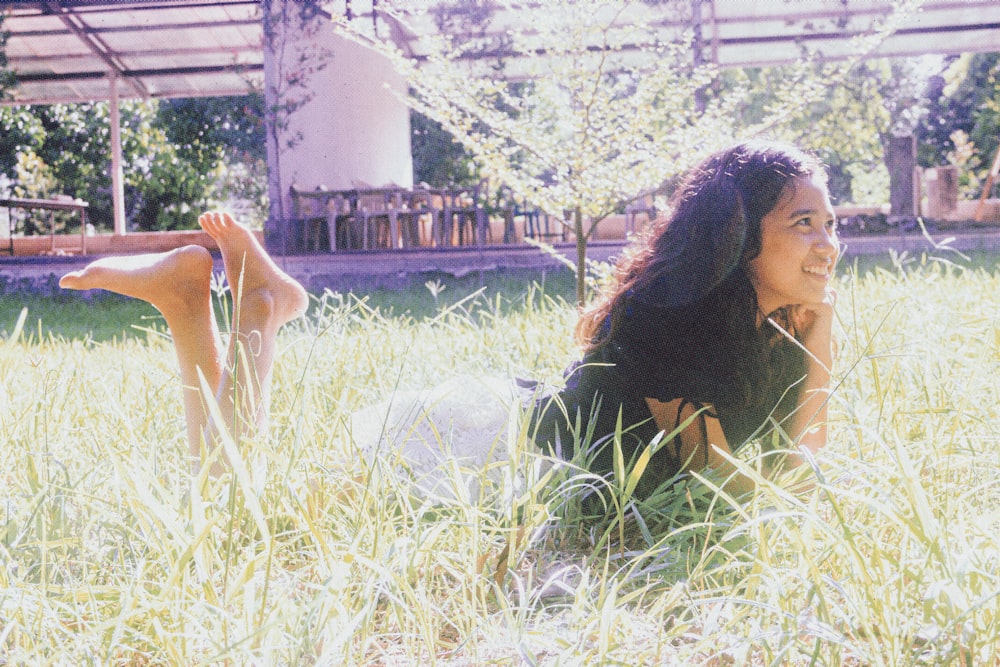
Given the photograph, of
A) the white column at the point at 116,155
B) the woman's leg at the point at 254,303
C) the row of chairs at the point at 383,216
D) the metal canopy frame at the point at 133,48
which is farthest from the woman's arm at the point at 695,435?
the white column at the point at 116,155

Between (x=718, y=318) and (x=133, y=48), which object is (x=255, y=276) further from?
(x=133, y=48)

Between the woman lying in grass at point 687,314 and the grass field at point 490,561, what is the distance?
18 centimetres

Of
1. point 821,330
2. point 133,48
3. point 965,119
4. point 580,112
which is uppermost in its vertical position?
point 965,119

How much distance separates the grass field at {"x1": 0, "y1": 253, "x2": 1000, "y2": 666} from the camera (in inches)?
48.3

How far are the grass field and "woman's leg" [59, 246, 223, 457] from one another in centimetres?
24

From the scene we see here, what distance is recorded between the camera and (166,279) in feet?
7.34

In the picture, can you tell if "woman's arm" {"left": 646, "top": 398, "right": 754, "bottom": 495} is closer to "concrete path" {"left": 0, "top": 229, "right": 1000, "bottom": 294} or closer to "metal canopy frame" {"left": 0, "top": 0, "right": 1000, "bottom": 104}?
"concrete path" {"left": 0, "top": 229, "right": 1000, "bottom": 294}

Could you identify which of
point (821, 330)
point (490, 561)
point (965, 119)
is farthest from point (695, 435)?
point (965, 119)

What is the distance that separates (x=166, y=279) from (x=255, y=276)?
0.23m

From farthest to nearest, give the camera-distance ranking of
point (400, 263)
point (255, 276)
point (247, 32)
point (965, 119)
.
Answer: point (965, 119), point (247, 32), point (400, 263), point (255, 276)

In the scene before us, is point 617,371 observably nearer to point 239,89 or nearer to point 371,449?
point 371,449

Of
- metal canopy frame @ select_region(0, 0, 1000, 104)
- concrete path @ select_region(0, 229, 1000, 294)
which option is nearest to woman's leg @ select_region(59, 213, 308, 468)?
concrete path @ select_region(0, 229, 1000, 294)

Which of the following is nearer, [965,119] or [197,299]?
[197,299]

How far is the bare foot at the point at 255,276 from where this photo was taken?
2273 millimetres
